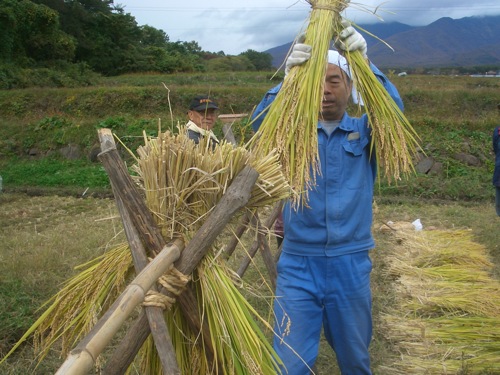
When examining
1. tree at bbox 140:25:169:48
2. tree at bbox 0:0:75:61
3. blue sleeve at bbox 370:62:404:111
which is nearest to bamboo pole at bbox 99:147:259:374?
blue sleeve at bbox 370:62:404:111

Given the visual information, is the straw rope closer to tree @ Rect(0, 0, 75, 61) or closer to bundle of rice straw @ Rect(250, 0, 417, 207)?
bundle of rice straw @ Rect(250, 0, 417, 207)

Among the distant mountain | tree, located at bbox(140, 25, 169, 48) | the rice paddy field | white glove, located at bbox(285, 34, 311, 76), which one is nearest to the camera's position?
white glove, located at bbox(285, 34, 311, 76)

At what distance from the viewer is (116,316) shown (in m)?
1.36

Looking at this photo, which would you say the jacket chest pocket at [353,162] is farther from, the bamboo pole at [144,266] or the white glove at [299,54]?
the bamboo pole at [144,266]

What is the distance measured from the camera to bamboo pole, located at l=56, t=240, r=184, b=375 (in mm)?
1219

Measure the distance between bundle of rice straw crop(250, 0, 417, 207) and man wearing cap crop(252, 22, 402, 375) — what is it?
0.25 feet

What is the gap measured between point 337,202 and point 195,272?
0.93 m

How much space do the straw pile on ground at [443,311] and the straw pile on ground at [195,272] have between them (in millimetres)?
1947

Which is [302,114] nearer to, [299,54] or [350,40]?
[299,54]

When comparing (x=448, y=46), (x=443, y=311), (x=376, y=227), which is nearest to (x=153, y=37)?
(x=376, y=227)

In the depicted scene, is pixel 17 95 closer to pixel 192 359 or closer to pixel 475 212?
pixel 475 212

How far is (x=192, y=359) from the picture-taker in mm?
1850

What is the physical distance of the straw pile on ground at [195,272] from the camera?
65.8 inches

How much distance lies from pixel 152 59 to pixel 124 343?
94.0ft
